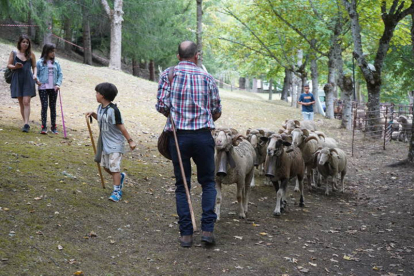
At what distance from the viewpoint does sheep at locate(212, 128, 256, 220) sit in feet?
22.9

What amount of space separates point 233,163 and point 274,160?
4.84ft

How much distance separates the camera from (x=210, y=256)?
18.4 ft

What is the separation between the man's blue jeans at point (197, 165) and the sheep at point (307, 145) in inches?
181

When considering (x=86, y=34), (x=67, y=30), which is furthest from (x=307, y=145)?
(x=67, y=30)

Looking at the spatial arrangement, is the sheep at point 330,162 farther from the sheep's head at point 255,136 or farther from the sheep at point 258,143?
the sheep's head at point 255,136

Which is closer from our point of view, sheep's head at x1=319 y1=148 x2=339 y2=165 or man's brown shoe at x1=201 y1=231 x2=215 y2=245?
man's brown shoe at x1=201 y1=231 x2=215 y2=245

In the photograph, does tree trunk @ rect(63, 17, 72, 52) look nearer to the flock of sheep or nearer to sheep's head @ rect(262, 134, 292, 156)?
the flock of sheep

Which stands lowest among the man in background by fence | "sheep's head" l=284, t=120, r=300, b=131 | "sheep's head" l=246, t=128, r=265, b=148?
"sheep's head" l=246, t=128, r=265, b=148

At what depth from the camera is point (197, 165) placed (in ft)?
18.8

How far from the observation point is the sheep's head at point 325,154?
10.4 meters

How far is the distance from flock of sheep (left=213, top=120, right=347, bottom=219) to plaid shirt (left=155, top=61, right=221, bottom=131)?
141cm

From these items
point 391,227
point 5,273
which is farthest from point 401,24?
point 5,273

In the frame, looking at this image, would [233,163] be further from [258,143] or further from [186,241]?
[258,143]

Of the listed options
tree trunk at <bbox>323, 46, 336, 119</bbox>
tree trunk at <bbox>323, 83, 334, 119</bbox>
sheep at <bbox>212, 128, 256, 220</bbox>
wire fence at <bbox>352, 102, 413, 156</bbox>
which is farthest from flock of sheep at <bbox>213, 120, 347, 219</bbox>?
tree trunk at <bbox>323, 83, 334, 119</bbox>
